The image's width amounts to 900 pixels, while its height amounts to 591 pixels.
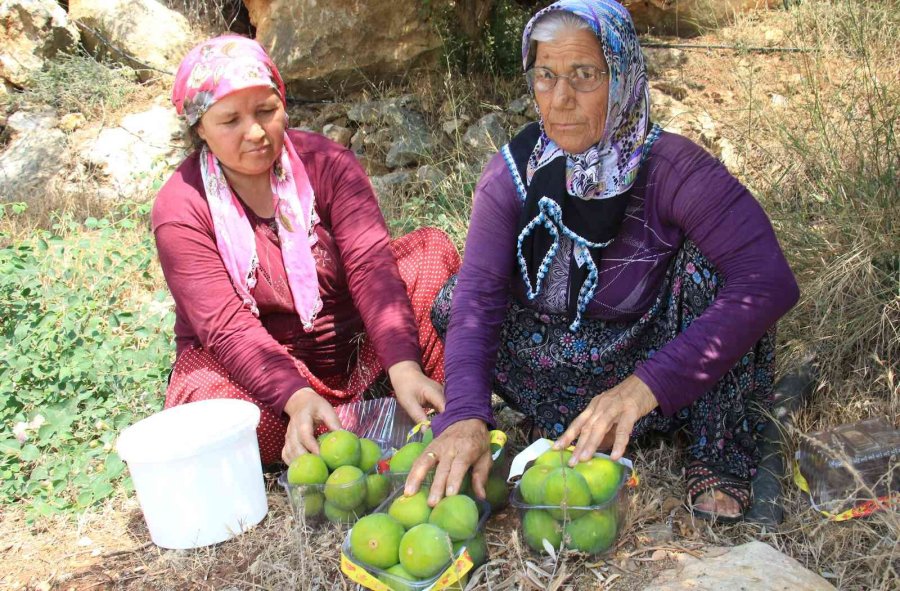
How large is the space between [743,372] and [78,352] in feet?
8.73

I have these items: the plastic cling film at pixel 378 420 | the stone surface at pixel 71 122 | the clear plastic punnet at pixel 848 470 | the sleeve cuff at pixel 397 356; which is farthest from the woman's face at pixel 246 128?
the stone surface at pixel 71 122

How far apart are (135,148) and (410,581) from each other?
5408 mm

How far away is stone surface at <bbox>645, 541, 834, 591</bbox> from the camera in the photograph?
1842 millimetres

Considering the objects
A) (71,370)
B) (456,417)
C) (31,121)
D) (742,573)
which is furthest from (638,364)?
(31,121)

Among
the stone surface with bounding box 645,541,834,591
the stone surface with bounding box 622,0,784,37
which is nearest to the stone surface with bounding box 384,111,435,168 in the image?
the stone surface with bounding box 622,0,784,37

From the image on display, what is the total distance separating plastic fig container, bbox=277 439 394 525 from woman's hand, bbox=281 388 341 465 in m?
0.14

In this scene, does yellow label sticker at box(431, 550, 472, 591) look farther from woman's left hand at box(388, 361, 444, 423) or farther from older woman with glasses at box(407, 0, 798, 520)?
woman's left hand at box(388, 361, 444, 423)

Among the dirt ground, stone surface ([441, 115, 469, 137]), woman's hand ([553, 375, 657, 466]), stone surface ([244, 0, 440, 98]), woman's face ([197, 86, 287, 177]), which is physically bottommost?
the dirt ground

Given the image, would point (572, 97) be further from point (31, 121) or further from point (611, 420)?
point (31, 121)

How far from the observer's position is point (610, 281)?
243 cm

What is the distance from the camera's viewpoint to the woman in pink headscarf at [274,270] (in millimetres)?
2689

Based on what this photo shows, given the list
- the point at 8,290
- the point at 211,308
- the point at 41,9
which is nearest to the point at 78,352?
the point at 8,290

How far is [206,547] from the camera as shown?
2.40 metres

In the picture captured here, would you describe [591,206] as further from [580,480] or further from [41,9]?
[41,9]
